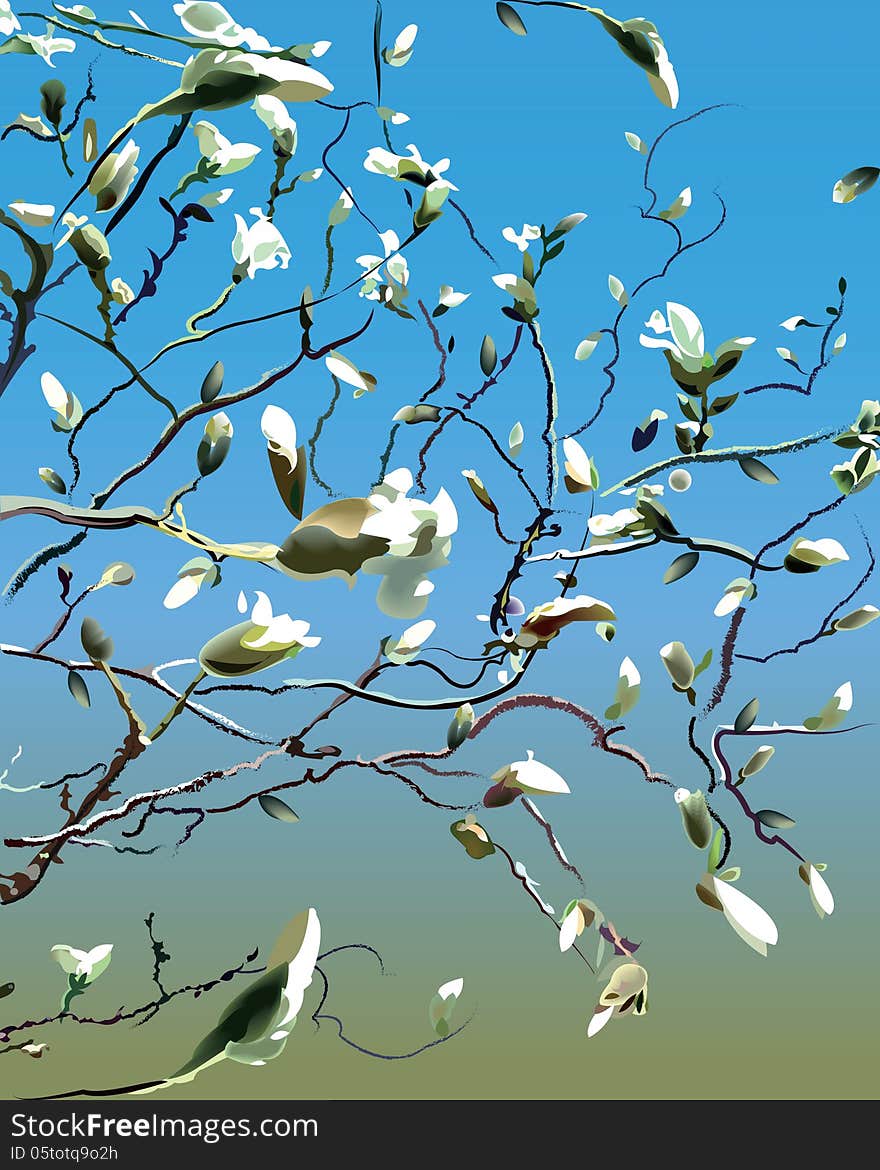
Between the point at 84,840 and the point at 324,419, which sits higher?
the point at 324,419

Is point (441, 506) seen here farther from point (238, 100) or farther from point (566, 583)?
point (238, 100)

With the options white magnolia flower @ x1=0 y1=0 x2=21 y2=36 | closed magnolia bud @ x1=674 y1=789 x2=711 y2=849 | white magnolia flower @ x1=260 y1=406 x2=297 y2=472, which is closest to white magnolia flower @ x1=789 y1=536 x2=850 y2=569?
closed magnolia bud @ x1=674 y1=789 x2=711 y2=849

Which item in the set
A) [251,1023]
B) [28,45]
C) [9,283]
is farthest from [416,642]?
[28,45]

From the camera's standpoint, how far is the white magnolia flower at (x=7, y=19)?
5.08 feet

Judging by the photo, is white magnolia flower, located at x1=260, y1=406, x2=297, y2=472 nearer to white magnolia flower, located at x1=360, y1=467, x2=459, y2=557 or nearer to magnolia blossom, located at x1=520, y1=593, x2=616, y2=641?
white magnolia flower, located at x1=360, y1=467, x2=459, y2=557

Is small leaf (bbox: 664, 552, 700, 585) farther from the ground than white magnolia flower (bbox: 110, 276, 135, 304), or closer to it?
closer to it

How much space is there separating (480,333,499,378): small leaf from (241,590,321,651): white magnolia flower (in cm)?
54

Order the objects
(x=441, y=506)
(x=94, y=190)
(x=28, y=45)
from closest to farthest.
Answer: (x=441, y=506)
(x=94, y=190)
(x=28, y=45)

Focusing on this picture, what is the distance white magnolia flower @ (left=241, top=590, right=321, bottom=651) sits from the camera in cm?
134

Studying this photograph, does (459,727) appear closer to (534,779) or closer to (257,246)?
(534,779)

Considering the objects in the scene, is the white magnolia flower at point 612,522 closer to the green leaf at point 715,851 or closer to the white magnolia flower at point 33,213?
the green leaf at point 715,851

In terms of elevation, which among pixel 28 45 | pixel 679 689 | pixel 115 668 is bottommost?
pixel 679 689

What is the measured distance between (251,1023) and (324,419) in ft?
2.56

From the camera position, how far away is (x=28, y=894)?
1.62 m
